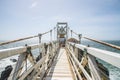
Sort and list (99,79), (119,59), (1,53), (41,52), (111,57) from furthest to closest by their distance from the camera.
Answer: (41,52) < (99,79) < (1,53) < (111,57) < (119,59)

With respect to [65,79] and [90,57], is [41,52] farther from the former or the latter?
[90,57]

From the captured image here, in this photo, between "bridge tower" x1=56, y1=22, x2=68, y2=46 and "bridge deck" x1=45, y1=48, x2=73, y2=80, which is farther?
"bridge tower" x1=56, y1=22, x2=68, y2=46

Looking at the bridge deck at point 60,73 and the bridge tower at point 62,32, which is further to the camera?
the bridge tower at point 62,32

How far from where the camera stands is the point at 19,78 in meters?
1.71

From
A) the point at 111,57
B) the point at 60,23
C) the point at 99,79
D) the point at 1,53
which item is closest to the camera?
the point at 111,57

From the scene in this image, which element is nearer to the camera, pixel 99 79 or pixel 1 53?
pixel 1 53

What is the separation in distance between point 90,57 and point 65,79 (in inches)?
95.4

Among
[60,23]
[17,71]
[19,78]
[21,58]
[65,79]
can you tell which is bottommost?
[65,79]

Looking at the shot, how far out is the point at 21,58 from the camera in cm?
176

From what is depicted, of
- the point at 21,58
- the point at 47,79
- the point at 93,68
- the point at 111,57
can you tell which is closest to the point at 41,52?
the point at 47,79

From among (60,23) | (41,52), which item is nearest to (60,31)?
(60,23)

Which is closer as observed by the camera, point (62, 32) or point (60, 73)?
point (60, 73)

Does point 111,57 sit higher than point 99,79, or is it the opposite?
point 111,57

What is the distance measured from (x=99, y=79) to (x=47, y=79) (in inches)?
107
